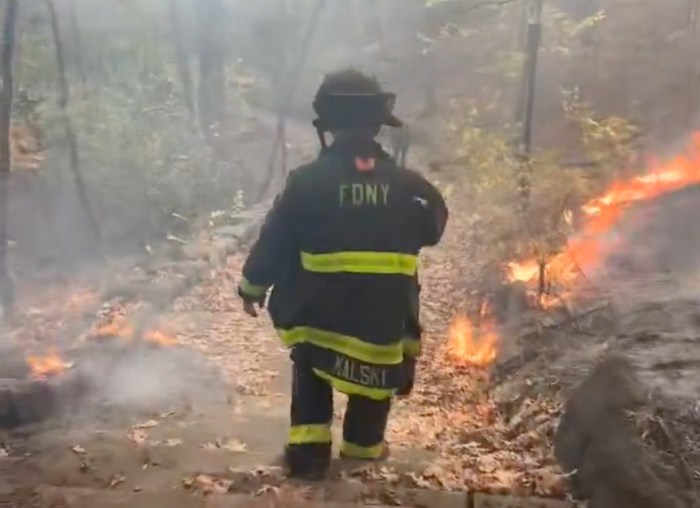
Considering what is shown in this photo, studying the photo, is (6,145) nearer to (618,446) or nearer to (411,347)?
(411,347)

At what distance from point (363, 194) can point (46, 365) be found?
260cm

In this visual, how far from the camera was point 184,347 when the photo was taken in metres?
5.07

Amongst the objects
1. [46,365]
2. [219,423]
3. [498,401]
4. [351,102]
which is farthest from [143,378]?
[351,102]

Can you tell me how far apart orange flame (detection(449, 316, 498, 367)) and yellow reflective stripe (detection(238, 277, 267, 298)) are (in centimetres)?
219

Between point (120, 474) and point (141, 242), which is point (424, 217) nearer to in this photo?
point (120, 474)

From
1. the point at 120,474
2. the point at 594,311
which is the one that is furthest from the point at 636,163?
the point at 120,474

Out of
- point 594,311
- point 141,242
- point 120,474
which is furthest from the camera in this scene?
point 141,242

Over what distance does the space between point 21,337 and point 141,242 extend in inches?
64.2

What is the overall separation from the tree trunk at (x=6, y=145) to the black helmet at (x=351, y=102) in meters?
3.82

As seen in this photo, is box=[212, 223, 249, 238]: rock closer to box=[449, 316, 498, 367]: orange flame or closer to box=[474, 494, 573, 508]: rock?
box=[449, 316, 498, 367]: orange flame

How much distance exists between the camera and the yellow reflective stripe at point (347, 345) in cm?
274

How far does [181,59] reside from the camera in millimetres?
7086

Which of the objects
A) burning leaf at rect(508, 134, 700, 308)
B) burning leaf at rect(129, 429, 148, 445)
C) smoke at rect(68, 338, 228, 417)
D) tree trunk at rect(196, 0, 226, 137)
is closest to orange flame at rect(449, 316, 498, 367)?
burning leaf at rect(508, 134, 700, 308)

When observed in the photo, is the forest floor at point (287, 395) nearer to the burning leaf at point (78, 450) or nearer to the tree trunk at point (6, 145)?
the burning leaf at point (78, 450)
